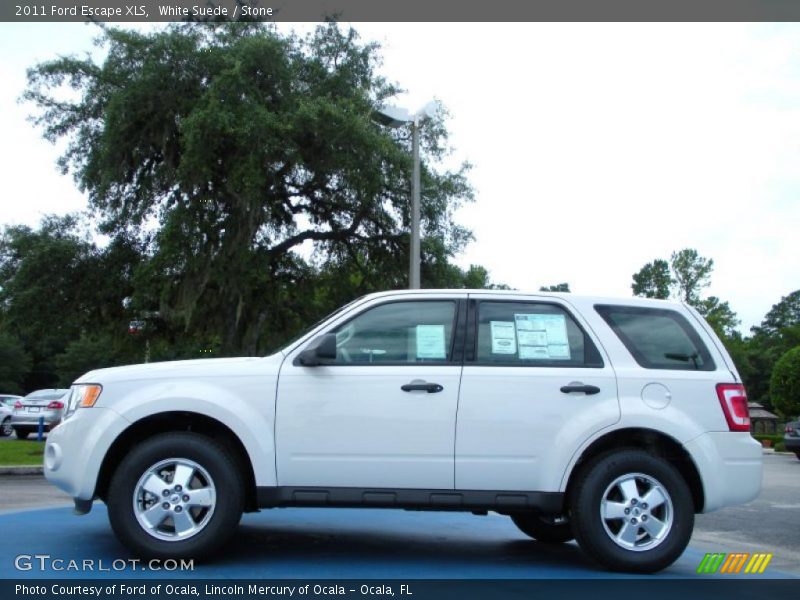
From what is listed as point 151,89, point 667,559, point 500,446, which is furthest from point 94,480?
point 151,89

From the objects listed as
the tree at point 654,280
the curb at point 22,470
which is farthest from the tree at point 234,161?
the tree at point 654,280

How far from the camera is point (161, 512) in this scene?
20.7 feet

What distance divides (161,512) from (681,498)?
3.49 meters

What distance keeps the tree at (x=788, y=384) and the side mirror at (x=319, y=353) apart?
1177 inches

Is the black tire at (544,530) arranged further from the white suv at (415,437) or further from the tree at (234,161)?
the tree at (234,161)

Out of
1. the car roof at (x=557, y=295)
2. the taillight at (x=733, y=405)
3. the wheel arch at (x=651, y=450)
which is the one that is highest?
the car roof at (x=557, y=295)

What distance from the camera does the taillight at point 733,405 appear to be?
6.79 meters

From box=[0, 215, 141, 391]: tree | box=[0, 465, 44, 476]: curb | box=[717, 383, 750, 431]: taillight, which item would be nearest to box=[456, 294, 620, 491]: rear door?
box=[717, 383, 750, 431]: taillight

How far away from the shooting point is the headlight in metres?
6.55

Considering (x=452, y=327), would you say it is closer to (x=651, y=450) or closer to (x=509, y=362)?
(x=509, y=362)

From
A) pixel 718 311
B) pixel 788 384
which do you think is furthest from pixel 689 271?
pixel 788 384

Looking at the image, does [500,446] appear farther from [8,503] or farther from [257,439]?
[8,503]

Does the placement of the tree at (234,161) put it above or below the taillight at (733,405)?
above

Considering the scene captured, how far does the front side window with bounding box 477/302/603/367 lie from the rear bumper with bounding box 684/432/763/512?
91cm
